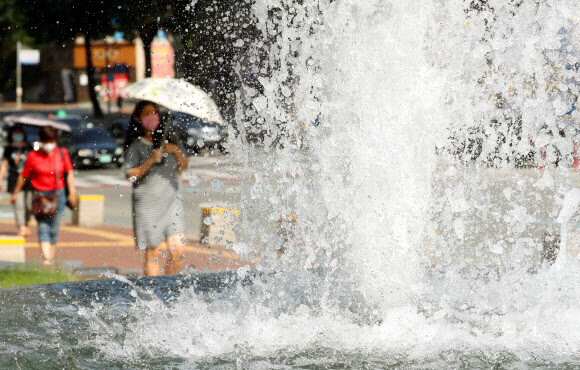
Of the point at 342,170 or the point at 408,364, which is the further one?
the point at 342,170

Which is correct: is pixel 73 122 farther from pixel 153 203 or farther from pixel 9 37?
pixel 9 37

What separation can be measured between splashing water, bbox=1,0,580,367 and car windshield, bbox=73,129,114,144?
20.6m

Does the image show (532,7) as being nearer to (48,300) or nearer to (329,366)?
(329,366)

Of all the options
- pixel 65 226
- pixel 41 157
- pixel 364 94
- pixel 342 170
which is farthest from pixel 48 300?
pixel 65 226

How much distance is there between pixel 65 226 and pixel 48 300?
372 inches

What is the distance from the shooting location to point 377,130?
518 cm

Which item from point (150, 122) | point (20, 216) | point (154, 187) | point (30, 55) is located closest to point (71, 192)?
point (154, 187)

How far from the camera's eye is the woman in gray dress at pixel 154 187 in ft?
23.1

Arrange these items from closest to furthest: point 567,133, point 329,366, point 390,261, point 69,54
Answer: point 329,366
point 390,261
point 567,133
point 69,54

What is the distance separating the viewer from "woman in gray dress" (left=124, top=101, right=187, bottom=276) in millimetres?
7043

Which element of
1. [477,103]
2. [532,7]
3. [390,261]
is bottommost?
[390,261]

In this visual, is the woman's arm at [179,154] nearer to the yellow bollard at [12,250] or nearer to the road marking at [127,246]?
the yellow bollard at [12,250]

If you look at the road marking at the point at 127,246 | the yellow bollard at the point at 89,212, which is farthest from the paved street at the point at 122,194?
the road marking at the point at 127,246

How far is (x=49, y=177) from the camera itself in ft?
32.6
